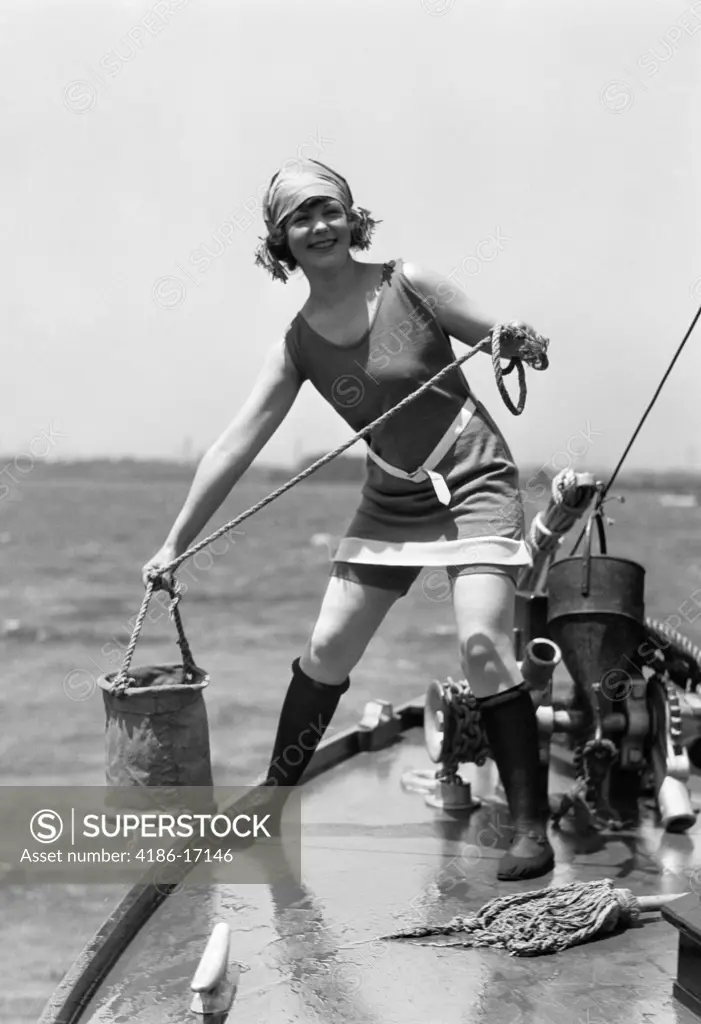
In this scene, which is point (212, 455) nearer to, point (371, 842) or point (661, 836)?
point (371, 842)

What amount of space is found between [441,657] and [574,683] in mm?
20292

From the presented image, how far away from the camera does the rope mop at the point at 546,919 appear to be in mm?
2881

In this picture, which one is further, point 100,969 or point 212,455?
point 212,455

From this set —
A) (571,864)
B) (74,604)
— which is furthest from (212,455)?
(74,604)

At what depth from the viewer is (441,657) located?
946 inches

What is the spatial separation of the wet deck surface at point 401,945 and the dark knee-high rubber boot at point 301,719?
0.26m

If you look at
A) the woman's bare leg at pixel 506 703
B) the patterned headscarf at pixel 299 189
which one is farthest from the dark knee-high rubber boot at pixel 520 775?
the patterned headscarf at pixel 299 189

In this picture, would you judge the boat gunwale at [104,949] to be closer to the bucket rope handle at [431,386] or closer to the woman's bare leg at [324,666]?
the woman's bare leg at [324,666]

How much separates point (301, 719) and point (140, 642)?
19.9 metres

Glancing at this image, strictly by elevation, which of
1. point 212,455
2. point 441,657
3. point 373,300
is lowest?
point 441,657

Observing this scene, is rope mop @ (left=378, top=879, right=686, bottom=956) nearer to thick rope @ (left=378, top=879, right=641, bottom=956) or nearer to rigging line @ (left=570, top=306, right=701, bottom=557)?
thick rope @ (left=378, top=879, right=641, bottom=956)

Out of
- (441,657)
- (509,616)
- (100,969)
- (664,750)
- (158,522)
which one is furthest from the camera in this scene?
(158,522)

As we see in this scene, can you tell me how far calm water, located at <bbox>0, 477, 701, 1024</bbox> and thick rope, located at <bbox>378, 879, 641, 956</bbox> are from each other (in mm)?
1150

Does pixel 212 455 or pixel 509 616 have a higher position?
pixel 212 455
